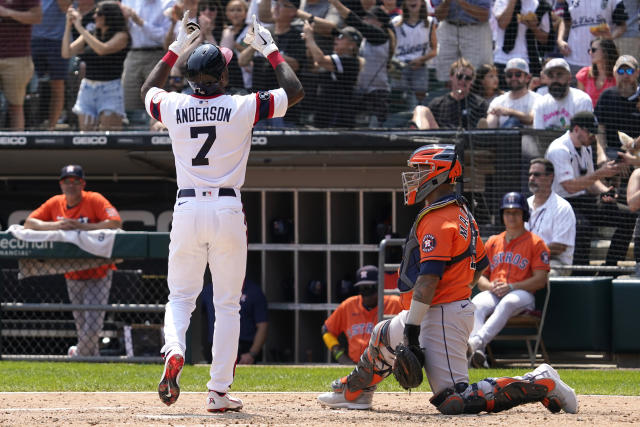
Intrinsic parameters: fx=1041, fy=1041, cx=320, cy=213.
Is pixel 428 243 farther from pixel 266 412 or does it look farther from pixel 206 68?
pixel 206 68

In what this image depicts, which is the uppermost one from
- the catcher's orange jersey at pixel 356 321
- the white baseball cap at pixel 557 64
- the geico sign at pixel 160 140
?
the white baseball cap at pixel 557 64

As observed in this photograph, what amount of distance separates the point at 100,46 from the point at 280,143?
2279mm

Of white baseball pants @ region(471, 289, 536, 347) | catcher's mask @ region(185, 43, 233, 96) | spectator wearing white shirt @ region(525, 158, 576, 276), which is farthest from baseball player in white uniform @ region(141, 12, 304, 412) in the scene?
spectator wearing white shirt @ region(525, 158, 576, 276)

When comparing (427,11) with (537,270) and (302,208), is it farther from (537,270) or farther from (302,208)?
(537,270)

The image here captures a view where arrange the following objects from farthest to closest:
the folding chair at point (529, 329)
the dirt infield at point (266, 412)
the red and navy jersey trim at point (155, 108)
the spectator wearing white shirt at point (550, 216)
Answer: the spectator wearing white shirt at point (550, 216)
the folding chair at point (529, 329)
the red and navy jersey trim at point (155, 108)
the dirt infield at point (266, 412)

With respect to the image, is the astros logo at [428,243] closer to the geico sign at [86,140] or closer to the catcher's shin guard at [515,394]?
the catcher's shin guard at [515,394]

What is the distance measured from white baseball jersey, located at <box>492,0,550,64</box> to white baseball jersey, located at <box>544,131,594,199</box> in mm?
1404

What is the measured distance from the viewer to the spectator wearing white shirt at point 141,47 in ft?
37.0

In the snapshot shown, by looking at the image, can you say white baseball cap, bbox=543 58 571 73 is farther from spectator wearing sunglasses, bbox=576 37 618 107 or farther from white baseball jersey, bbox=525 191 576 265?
white baseball jersey, bbox=525 191 576 265

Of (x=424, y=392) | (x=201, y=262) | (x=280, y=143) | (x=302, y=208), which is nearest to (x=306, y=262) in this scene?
(x=302, y=208)

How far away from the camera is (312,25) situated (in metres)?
11.1

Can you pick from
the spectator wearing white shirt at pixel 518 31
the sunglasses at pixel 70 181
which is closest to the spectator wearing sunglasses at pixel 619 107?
the spectator wearing white shirt at pixel 518 31

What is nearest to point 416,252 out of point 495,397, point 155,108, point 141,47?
point 495,397

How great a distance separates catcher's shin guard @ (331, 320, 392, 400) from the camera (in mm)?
5273
